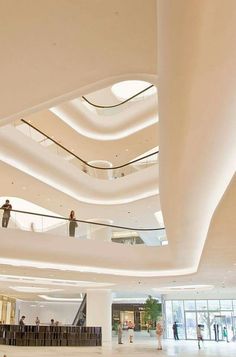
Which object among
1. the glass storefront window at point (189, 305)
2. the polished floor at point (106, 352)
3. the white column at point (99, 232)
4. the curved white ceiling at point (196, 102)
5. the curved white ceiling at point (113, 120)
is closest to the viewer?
the curved white ceiling at point (196, 102)

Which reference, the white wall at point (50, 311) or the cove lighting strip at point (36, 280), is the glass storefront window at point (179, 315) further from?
the white wall at point (50, 311)

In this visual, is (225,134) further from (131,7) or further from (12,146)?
(12,146)

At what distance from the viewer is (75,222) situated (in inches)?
576

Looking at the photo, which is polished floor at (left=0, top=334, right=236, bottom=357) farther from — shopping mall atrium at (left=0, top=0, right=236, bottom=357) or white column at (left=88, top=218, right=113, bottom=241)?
white column at (left=88, top=218, right=113, bottom=241)

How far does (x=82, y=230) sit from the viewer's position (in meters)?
14.9

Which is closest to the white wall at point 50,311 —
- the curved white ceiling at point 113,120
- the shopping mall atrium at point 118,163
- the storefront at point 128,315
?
the shopping mall atrium at point 118,163

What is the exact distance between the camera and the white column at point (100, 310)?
2123 cm

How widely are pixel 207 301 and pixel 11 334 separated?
47.9 feet

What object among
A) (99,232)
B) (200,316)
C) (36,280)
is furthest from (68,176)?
(200,316)

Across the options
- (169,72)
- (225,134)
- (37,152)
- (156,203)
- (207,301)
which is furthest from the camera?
(207,301)

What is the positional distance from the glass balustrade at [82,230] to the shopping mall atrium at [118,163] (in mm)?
50

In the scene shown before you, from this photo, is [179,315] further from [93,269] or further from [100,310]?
[93,269]

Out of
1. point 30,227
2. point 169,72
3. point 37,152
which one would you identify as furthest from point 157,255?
point 169,72

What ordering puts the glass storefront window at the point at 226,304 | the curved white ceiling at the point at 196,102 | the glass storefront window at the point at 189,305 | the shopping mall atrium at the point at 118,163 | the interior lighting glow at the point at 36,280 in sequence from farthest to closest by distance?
the glass storefront window at the point at 189,305
the glass storefront window at the point at 226,304
the interior lighting glow at the point at 36,280
the shopping mall atrium at the point at 118,163
the curved white ceiling at the point at 196,102
